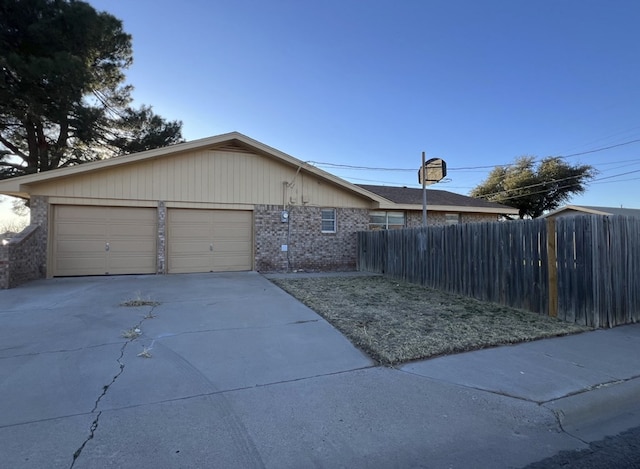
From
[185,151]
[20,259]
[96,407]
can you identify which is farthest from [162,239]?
[96,407]

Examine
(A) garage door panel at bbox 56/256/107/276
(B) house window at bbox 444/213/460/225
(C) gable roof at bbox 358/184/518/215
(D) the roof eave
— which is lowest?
(A) garage door panel at bbox 56/256/107/276

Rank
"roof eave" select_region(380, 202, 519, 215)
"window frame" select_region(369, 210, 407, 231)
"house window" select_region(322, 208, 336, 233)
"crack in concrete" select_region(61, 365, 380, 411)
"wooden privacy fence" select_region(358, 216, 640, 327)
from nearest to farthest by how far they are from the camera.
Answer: "crack in concrete" select_region(61, 365, 380, 411) < "wooden privacy fence" select_region(358, 216, 640, 327) < "house window" select_region(322, 208, 336, 233) < "roof eave" select_region(380, 202, 519, 215) < "window frame" select_region(369, 210, 407, 231)

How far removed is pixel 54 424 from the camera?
114 inches

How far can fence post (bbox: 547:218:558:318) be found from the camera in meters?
6.61

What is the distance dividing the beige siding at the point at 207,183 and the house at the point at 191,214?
0.11 feet

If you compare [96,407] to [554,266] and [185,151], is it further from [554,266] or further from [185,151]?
[185,151]

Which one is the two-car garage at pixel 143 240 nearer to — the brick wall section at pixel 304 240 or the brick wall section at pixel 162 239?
the brick wall section at pixel 162 239

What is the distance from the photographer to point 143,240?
12242mm

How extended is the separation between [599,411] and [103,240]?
1317 centimetres

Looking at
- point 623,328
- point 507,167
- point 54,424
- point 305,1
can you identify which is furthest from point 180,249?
point 507,167

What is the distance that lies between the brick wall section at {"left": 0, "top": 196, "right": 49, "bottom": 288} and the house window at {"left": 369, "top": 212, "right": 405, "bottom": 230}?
12.1 meters

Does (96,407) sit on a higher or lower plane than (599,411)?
higher

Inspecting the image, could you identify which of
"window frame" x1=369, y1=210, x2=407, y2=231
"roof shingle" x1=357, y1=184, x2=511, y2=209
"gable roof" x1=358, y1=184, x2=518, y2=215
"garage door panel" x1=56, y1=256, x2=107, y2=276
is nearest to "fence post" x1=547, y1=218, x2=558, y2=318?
"gable roof" x1=358, y1=184, x2=518, y2=215

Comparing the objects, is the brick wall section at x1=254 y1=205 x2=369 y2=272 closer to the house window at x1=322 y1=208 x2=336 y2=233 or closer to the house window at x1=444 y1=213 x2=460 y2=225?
the house window at x1=322 y1=208 x2=336 y2=233
